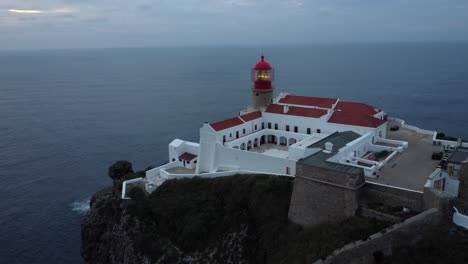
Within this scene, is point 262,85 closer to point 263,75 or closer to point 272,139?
point 263,75

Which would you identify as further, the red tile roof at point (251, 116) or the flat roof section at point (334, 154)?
the red tile roof at point (251, 116)

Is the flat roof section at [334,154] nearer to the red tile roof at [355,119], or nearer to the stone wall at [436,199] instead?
the red tile roof at [355,119]

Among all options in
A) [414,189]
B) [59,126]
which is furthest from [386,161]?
[59,126]

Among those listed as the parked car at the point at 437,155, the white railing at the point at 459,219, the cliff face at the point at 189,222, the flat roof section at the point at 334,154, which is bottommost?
the cliff face at the point at 189,222

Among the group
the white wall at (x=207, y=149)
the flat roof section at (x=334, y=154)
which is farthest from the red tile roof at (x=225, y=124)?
the flat roof section at (x=334, y=154)

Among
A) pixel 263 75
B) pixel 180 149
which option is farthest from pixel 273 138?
pixel 180 149
